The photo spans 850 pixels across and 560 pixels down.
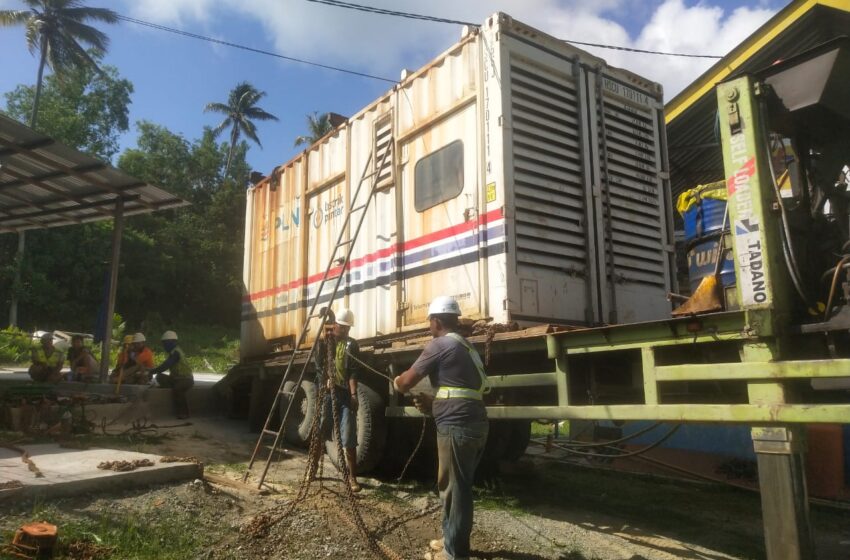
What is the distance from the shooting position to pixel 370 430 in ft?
19.0

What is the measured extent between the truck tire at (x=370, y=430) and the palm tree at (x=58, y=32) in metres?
25.7

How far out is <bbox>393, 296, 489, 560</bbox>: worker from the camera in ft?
12.3

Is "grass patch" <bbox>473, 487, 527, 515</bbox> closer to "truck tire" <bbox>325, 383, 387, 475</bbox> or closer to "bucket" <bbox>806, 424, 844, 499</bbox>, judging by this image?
"truck tire" <bbox>325, 383, 387, 475</bbox>

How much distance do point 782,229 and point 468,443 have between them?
206 centimetres

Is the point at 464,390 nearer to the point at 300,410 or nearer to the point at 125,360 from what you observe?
the point at 300,410

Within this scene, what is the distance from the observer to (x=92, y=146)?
3134cm

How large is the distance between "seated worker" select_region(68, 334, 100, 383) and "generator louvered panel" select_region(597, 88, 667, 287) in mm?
8019

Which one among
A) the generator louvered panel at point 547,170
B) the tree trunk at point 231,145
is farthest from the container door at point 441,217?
the tree trunk at point 231,145

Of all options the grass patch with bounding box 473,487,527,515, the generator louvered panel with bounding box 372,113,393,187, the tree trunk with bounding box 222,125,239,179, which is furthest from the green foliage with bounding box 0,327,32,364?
the tree trunk with bounding box 222,125,239,179

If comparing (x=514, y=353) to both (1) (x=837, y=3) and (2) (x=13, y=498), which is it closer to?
(2) (x=13, y=498)

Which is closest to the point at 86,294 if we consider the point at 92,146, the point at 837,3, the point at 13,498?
the point at 92,146

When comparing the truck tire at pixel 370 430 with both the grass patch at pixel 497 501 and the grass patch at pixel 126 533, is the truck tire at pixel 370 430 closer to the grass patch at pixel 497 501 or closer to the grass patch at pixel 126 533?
the grass patch at pixel 497 501

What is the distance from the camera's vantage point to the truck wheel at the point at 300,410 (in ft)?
22.3

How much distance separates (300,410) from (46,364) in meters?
4.92
